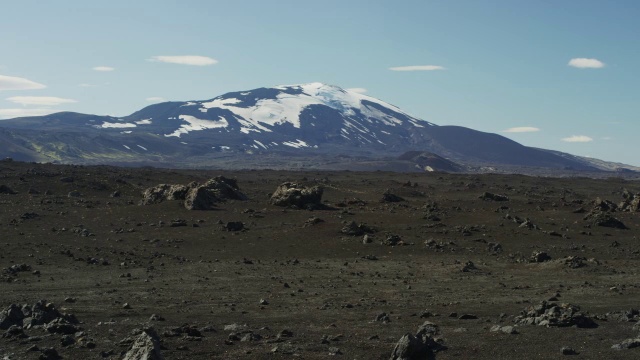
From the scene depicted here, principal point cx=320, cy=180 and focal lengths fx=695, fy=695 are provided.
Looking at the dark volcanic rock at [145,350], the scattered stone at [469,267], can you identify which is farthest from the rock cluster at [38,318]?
the scattered stone at [469,267]

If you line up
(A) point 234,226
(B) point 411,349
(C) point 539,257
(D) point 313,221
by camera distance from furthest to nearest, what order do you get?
(D) point 313,221
(A) point 234,226
(C) point 539,257
(B) point 411,349

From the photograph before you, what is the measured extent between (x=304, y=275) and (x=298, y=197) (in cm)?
2469

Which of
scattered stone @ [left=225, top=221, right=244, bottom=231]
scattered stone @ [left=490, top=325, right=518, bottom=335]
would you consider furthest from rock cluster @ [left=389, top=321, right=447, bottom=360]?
scattered stone @ [left=225, top=221, right=244, bottom=231]

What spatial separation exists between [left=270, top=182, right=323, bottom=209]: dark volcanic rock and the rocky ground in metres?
0.13

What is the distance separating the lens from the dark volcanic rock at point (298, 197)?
57.8 meters

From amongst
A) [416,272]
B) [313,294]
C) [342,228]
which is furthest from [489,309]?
[342,228]

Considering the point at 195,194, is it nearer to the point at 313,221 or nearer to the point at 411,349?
the point at 313,221

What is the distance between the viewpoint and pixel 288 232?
152ft

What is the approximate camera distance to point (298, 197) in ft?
190

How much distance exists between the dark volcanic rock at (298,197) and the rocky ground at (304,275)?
126 millimetres

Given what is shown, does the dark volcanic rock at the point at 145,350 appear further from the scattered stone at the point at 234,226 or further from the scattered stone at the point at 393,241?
the scattered stone at the point at 234,226

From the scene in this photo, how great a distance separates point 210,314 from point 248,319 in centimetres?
150

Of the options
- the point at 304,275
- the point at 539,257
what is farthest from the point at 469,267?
the point at 304,275

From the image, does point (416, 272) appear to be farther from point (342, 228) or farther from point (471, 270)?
point (342, 228)
